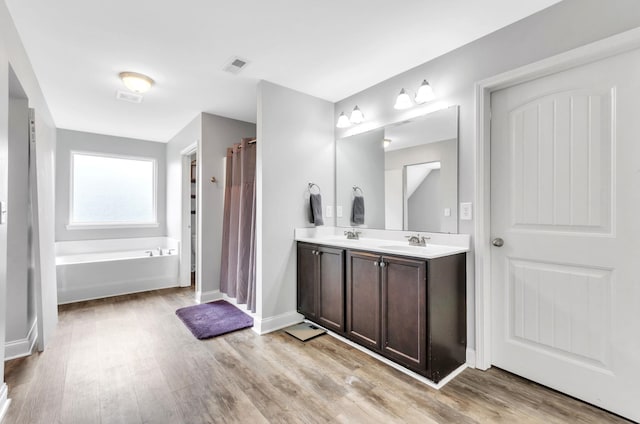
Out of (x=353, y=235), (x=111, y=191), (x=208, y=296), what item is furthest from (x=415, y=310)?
(x=111, y=191)

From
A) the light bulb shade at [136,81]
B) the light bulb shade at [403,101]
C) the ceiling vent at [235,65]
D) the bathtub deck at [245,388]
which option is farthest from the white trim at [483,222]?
the light bulb shade at [136,81]

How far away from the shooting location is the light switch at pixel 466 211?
2.15 meters

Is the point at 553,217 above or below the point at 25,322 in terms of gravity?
above

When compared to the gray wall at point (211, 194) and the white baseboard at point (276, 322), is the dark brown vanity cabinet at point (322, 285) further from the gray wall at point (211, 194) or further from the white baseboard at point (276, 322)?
the gray wall at point (211, 194)

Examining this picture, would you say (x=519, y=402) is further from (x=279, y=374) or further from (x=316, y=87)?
(x=316, y=87)

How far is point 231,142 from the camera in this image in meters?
4.04

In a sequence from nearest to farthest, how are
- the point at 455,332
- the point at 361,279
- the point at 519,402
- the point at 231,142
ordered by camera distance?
the point at 519,402, the point at 455,332, the point at 361,279, the point at 231,142

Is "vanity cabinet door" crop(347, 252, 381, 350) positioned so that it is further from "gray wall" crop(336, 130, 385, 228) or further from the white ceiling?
the white ceiling

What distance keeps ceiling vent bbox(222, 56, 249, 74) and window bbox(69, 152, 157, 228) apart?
335 centimetres

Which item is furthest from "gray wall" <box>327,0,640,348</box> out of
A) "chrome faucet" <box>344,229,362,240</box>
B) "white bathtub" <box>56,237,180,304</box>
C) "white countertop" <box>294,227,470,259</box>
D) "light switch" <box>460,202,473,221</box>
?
"white bathtub" <box>56,237,180,304</box>

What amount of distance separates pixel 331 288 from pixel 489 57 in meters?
2.11

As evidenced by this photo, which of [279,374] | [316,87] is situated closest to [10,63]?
[316,87]

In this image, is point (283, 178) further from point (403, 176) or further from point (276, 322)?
point (276, 322)

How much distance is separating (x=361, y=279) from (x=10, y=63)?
8.87 ft
